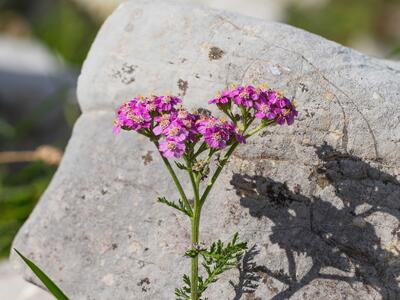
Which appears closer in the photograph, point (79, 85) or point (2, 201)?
point (79, 85)

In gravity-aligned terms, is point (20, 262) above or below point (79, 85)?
below

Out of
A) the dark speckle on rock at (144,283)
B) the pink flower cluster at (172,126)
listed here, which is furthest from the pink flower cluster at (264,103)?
the dark speckle on rock at (144,283)

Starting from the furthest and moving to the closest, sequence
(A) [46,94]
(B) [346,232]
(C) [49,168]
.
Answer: (A) [46,94], (C) [49,168], (B) [346,232]

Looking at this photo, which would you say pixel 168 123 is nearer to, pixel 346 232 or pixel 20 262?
pixel 346 232

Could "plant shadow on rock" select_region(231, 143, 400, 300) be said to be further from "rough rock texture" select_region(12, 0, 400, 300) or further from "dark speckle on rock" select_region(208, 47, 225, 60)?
"dark speckle on rock" select_region(208, 47, 225, 60)

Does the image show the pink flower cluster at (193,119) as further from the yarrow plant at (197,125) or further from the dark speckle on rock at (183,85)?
the dark speckle on rock at (183,85)

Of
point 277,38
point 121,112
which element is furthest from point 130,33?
point 121,112

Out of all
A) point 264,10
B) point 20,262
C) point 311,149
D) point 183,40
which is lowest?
point 20,262
